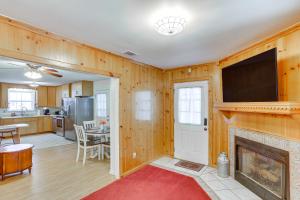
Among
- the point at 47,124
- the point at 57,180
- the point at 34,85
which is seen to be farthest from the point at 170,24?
the point at 47,124

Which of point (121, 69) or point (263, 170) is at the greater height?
point (121, 69)

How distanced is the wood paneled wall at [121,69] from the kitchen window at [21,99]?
7.19m

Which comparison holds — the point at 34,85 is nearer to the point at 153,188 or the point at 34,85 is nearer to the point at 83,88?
the point at 83,88

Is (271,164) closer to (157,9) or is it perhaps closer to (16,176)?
(157,9)

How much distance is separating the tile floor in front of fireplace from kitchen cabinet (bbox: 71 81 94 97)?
14.6ft

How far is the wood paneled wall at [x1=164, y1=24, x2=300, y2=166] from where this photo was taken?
213 cm

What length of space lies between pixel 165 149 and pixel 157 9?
12.7ft

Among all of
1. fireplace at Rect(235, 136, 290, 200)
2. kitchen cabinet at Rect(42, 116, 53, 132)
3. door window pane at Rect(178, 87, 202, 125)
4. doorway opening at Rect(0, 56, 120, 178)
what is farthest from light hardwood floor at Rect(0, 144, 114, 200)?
kitchen cabinet at Rect(42, 116, 53, 132)

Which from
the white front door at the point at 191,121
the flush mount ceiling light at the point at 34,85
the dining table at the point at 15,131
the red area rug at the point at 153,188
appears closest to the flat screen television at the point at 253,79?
the white front door at the point at 191,121

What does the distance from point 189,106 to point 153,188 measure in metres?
2.19

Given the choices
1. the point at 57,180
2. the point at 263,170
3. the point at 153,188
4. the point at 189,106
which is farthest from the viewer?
the point at 189,106

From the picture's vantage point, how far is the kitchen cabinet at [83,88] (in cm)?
672

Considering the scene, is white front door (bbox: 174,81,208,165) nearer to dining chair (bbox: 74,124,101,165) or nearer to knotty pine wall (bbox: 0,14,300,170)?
knotty pine wall (bbox: 0,14,300,170)

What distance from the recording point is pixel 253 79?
2.45m
